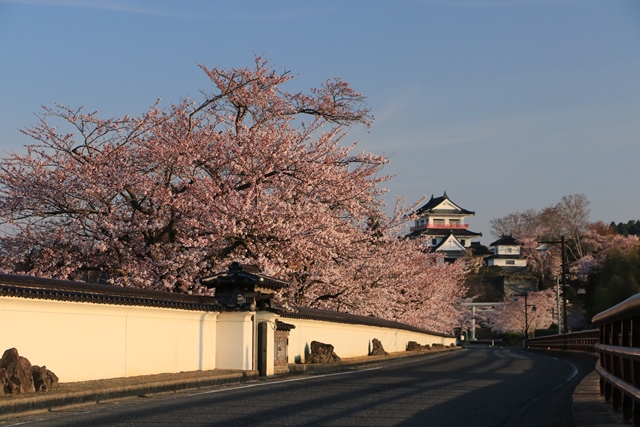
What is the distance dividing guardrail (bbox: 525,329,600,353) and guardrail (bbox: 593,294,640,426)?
15339mm

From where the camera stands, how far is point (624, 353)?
6309mm

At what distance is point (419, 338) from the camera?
5059 cm

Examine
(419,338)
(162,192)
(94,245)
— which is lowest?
(419,338)

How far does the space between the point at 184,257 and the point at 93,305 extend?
26.4ft

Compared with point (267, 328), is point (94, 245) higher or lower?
higher

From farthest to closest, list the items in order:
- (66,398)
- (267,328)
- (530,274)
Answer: (530,274) → (267,328) → (66,398)

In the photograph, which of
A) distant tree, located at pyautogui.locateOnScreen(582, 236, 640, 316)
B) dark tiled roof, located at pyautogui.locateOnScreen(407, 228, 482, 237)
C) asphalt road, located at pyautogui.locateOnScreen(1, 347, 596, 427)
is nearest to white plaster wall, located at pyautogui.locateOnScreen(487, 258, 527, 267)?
dark tiled roof, located at pyautogui.locateOnScreen(407, 228, 482, 237)

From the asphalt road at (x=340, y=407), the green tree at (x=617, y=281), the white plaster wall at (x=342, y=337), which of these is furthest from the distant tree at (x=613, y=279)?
the asphalt road at (x=340, y=407)

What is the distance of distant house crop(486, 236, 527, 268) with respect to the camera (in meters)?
138

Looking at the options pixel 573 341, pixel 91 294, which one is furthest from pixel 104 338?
pixel 573 341

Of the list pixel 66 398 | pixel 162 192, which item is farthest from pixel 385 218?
pixel 66 398

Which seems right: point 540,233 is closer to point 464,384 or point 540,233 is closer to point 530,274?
point 530,274

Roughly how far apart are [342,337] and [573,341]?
61.5 ft

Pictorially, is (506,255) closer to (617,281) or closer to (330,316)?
(617,281)
